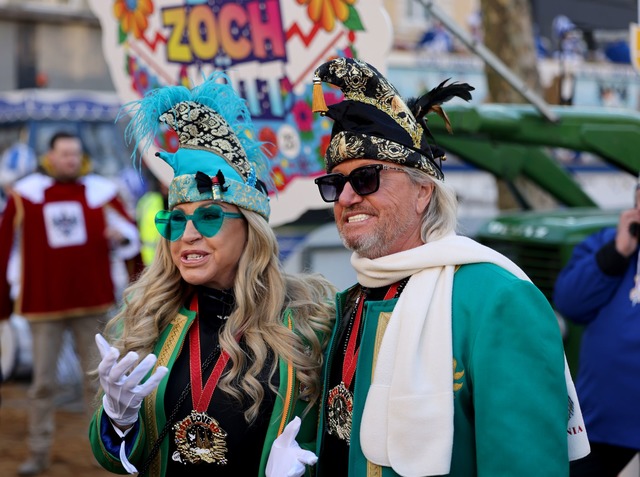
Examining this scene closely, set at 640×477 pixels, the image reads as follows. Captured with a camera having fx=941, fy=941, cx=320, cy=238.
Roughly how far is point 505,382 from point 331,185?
2.25 ft

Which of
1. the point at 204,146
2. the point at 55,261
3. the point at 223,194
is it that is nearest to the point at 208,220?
the point at 223,194

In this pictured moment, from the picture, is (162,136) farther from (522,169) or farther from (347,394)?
(522,169)

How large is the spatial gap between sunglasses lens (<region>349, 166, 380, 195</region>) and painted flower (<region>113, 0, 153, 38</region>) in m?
2.00

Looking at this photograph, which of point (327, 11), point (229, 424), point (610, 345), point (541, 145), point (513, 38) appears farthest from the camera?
point (513, 38)

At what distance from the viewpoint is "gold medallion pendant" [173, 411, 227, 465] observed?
2.61 m

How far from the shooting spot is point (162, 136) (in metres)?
4.02

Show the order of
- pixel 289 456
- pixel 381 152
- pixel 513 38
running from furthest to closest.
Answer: pixel 513 38
pixel 289 456
pixel 381 152

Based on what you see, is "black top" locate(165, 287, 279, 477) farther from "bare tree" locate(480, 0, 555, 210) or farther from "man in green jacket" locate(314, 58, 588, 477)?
"bare tree" locate(480, 0, 555, 210)

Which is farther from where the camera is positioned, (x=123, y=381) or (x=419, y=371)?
(x=123, y=381)

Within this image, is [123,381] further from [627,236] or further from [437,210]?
[627,236]

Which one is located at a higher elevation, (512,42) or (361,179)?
(512,42)

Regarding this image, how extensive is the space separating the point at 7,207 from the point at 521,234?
3.16 meters

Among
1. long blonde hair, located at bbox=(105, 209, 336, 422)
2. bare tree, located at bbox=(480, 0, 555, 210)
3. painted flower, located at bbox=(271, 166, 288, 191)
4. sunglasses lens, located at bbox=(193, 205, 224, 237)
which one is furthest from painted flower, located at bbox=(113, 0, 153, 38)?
bare tree, located at bbox=(480, 0, 555, 210)

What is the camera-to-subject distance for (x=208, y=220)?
275cm
